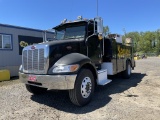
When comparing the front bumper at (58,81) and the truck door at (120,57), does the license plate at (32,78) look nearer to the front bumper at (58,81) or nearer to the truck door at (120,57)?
the front bumper at (58,81)

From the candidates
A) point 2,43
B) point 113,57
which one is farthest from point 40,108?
point 2,43

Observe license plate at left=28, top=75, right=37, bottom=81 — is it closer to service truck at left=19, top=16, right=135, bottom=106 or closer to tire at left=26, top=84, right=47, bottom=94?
service truck at left=19, top=16, right=135, bottom=106

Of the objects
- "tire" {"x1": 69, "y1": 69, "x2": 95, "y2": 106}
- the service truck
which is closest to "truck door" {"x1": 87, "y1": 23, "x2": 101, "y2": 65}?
the service truck

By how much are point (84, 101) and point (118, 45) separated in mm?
4136

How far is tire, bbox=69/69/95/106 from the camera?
16.4 feet

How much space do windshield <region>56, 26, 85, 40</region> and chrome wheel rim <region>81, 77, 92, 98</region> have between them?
1705mm

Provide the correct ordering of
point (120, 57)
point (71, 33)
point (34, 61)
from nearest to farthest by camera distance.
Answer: point (34, 61), point (71, 33), point (120, 57)

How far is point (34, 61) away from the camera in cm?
535

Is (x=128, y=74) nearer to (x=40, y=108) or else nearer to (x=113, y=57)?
(x=113, y=57)

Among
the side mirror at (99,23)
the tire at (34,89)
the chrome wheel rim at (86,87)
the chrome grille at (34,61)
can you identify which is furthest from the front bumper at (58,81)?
the side mirror at (99,23)

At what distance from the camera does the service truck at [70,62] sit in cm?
489

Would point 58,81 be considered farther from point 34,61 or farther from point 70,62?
point 34,61

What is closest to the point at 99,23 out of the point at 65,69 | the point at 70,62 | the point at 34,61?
the point at 70,62

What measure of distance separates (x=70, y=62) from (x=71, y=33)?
2.00 m
